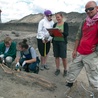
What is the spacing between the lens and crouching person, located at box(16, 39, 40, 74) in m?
5.57

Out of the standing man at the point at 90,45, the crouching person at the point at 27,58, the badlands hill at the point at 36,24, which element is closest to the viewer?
the standing man at the point at 90,45

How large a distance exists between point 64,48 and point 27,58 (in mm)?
950

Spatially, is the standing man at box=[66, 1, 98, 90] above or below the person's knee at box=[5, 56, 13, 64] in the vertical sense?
above

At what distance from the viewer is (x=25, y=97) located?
423 centimetres

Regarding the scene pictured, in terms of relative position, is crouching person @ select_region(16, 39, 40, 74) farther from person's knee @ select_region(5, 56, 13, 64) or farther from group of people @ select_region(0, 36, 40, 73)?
person's knee @ select_region(5, 56, 13, 64)

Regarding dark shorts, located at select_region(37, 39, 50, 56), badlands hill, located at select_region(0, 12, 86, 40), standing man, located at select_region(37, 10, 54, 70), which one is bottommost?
badlands hill, located at select_region(0, 12, 86, 40)

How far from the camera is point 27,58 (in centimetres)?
582

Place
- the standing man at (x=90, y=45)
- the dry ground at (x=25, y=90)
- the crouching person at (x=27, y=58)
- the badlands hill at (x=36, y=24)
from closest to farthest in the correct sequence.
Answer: the standing man at (x=90, y=45) → the dry ground at (x=25, y=90) → the crouching person at (x=27, y=58) → the badlands hill at (x=36, y=24)

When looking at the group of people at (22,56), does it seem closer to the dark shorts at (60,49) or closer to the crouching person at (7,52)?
the crouching person at (7,52)

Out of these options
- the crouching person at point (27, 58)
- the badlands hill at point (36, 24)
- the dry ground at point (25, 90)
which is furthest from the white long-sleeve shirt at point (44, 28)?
the badlands hill at point (36, 24)

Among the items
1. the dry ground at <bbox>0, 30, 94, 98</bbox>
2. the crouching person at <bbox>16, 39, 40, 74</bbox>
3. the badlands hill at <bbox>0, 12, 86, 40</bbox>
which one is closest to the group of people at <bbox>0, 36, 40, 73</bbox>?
the crouching person at <bbox>16, 39, 40, 74</bbox>

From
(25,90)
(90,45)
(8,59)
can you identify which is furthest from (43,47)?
(90,45)

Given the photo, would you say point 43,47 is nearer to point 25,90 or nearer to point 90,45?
point 25,90

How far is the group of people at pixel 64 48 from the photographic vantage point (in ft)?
13.2
